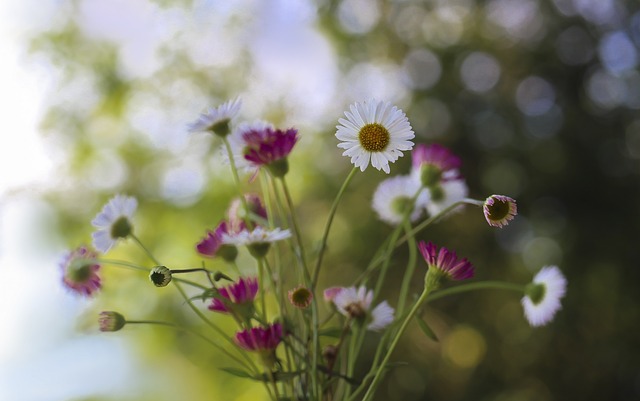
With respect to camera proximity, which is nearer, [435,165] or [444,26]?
[435,165]

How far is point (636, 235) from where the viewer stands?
1.92 metres

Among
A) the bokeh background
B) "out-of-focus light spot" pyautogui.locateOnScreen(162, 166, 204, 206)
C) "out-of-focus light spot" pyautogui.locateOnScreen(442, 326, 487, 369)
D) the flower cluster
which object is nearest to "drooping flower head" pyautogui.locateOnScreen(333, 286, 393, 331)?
the flower cluster

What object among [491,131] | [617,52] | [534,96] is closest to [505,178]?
[491,131]

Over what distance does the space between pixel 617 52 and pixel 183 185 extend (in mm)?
1382

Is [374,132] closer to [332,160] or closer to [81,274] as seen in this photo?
[81,274]

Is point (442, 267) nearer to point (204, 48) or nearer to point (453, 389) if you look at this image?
point (453, 389)

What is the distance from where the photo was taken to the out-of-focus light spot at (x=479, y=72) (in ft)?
6.77

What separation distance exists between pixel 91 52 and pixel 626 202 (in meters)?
1.71

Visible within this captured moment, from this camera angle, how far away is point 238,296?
0.47m

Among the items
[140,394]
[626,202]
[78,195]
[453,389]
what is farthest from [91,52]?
[626,202]

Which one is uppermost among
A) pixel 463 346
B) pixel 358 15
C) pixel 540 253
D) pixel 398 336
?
pixel 358 15

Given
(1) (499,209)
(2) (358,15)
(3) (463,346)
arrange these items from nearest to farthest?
1. (1) (499,209)
2. (3) (463,346)
3. (2) (358,15)

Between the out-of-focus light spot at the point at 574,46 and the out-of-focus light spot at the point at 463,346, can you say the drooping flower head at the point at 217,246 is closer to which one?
the out-of-focus light spot at the point at 463,346

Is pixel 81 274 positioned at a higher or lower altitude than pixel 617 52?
lower
